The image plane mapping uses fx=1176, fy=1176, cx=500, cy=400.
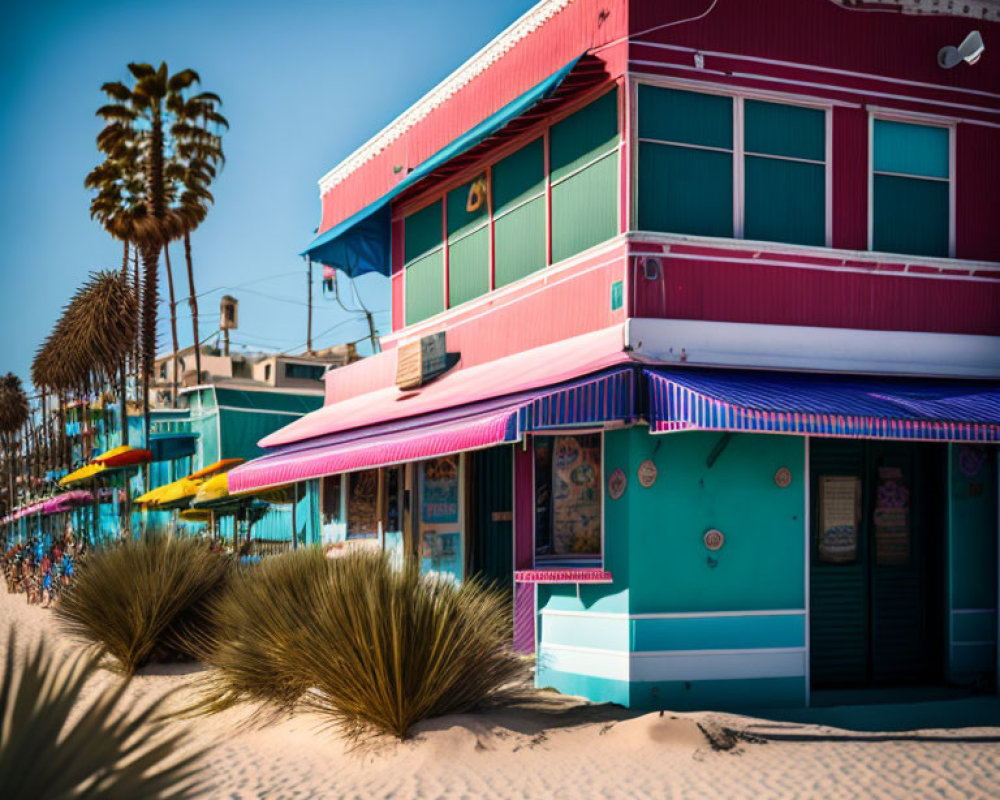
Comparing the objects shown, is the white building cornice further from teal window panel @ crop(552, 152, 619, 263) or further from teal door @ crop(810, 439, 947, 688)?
teal door @ crop(810, 439, 947, 688)

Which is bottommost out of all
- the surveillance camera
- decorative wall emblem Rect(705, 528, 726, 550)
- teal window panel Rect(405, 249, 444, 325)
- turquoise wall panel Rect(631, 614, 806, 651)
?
turquoise wall panel Rect(631, 614, 806, 651)

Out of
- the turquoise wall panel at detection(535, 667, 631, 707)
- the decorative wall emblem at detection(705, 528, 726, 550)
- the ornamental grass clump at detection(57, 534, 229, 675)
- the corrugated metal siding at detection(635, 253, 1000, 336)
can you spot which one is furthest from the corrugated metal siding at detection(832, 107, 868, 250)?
the ornamental grass clump at detection(57, 534, 229, 675)

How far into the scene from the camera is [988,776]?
24.7 feet

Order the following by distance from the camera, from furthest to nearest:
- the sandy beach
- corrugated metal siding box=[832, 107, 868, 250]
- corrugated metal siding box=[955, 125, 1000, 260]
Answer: corrugated metal siding box=[955, 125, 1000, 260] < corrugated metal siding box=[832, 107, 868, 250] < the sandy beach

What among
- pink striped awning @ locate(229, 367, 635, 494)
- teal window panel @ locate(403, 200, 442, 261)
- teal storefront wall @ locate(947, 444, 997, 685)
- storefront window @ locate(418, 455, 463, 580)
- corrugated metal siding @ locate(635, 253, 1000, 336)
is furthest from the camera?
teal window panel @ locate(403, 200, 442, 261)

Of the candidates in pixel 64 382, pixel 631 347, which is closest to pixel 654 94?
pixel 631 347

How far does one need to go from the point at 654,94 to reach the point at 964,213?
3411 mm

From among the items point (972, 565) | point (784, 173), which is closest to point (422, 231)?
point (784, 173)

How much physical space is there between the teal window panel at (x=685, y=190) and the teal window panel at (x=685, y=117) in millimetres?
99

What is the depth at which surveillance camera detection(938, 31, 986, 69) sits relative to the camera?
416 inches

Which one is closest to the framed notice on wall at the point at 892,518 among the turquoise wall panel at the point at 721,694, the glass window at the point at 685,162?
the turquoise wall panel at the point at 721,694

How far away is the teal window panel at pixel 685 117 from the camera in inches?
402

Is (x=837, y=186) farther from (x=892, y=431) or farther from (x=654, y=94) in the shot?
(x=892, y=431)

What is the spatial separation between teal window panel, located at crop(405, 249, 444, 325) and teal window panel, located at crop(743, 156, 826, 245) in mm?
4571
